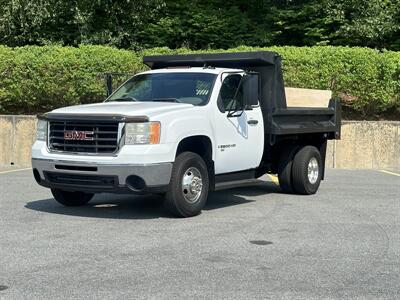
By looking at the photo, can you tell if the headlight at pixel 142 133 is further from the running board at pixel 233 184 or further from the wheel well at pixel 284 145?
the wheel well at pixel 284 145

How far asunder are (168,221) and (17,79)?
9968mm

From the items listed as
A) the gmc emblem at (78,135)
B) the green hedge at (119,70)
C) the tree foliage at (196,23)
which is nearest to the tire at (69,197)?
the gmc emblem at (78,135)

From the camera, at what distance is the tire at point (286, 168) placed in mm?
11273

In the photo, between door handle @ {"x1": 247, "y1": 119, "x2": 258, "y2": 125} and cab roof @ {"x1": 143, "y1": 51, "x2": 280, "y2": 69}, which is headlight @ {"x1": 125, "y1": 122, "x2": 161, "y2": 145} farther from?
cab roof @ {"x1": 143, "y1": 51, "x2": 280, "y2": 69}

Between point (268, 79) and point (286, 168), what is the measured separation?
1701mm

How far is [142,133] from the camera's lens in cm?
822

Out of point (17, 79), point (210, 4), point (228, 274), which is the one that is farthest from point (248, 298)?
point (210, 4)

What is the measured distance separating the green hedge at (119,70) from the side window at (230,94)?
7535mm

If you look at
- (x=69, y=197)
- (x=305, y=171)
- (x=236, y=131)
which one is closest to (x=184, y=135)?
(x=236, y=131)

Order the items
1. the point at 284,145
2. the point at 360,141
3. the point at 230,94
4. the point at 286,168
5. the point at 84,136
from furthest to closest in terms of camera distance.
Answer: the point at 360,141 < the point at 284,145 < the point at 286,168 < the point at 230,94 < the point at 84,136

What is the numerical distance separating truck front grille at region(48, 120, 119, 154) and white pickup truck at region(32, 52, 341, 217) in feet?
0.04

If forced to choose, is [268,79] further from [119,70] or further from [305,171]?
[119,70]

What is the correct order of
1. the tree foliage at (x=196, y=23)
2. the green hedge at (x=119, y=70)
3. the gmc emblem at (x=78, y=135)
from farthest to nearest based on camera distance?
1. the tree foliage at (x=196, y=23)
2. the green hedge at (x=119, y=70)
3. the gmc emblem at (x=78, y=135)

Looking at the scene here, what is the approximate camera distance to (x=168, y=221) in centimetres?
858
